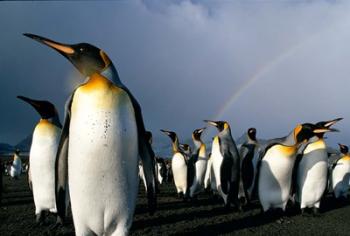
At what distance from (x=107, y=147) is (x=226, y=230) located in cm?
273

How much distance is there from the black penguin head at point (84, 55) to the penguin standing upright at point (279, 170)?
371cm

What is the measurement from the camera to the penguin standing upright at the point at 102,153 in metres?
2.79

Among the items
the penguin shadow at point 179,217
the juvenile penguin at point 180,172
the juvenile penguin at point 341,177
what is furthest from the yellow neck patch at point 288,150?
the juvenile penguin at point 341,177

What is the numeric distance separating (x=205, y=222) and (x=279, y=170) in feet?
4.61

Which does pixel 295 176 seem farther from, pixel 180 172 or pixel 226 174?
pixel 180 172

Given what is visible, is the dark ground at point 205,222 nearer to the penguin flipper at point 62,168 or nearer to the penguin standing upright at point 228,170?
the penguin standing upright at point 228,170

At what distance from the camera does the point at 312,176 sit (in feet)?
20.7

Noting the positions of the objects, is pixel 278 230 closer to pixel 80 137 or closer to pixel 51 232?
pixel 51 232

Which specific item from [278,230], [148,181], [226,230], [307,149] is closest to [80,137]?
[148,181]

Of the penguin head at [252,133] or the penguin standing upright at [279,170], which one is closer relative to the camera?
the penguin standing upright at [279,170]

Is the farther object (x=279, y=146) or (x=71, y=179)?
(x=279, y=146)

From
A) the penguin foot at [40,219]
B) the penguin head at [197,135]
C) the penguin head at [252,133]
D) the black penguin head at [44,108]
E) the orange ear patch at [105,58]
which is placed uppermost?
the orange ear patch at [105,58]

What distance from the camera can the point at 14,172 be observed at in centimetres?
1742

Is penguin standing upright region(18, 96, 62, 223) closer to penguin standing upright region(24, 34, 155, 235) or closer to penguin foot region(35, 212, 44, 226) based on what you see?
penguin foot region(35, 212, 44, 226)
